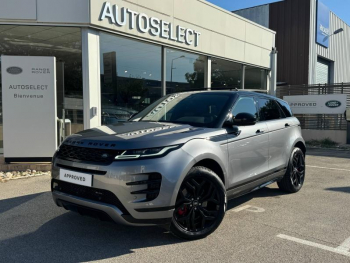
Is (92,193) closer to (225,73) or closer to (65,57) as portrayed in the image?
(65,57)

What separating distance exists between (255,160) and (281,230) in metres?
0.97

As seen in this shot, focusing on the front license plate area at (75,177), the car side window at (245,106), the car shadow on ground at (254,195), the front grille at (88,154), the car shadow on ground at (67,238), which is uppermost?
the car side window at (245,106)

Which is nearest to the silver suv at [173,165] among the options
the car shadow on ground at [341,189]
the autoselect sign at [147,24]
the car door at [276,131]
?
the car door at [276,131]

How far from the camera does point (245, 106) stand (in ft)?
14.8

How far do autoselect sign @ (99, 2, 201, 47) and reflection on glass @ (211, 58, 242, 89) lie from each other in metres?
1.81

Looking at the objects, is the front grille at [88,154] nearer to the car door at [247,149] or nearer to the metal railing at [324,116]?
the car door at [247,149]

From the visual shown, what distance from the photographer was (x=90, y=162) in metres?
3.16

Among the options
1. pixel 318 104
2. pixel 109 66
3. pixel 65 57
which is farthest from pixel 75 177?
pixel 318 104

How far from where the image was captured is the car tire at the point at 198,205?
3.33m

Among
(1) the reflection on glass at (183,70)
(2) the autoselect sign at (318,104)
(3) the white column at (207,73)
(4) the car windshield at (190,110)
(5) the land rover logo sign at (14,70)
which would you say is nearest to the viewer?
(4) the car windshield at (190,110)

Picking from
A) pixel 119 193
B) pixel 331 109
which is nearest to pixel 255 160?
pixel 119 193

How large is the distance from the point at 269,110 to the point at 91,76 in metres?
5.19

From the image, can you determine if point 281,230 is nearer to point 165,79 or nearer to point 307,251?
point 307,251

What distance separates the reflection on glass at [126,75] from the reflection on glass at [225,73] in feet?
10.1
